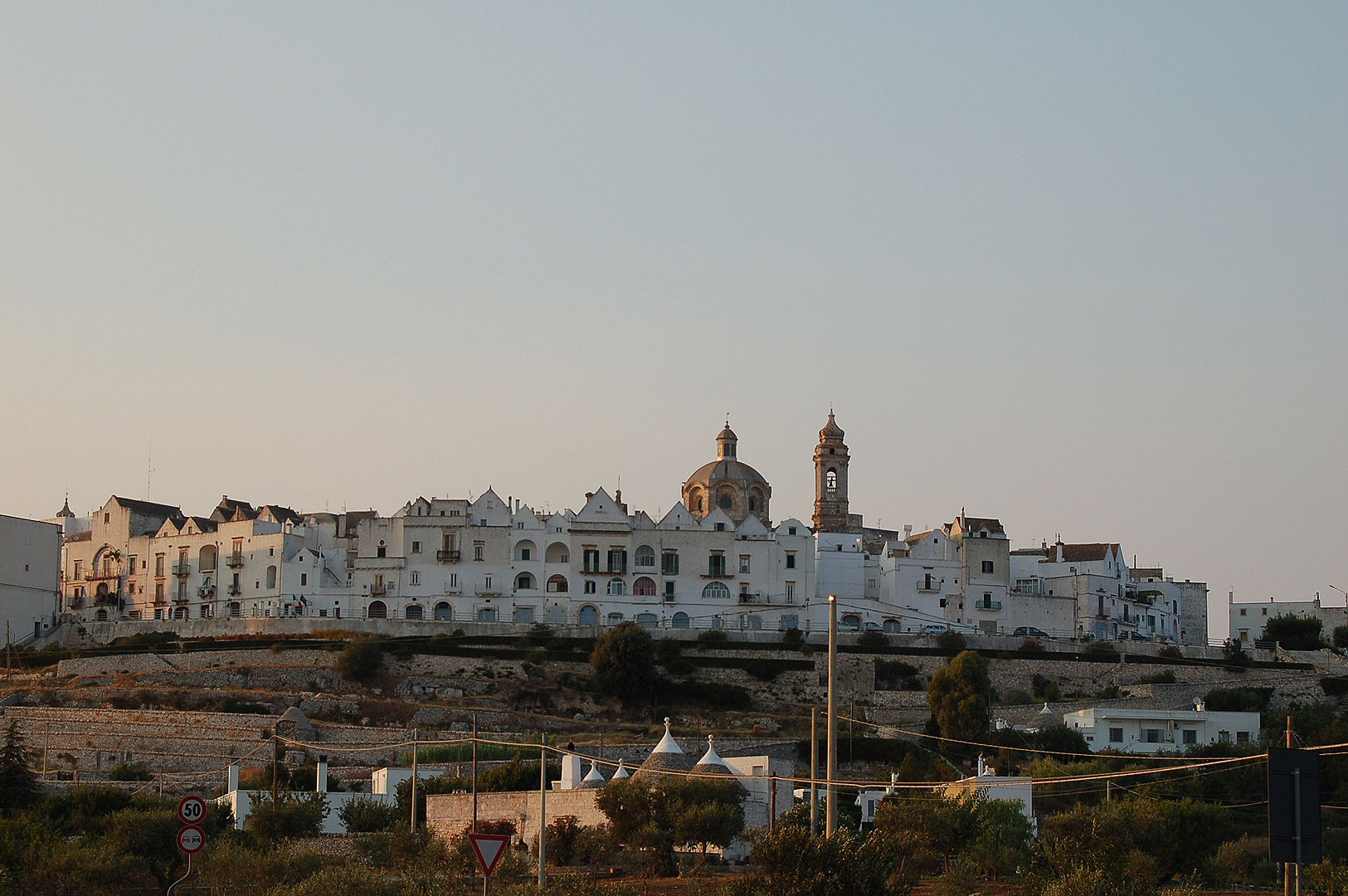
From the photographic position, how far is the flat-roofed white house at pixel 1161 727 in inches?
2534

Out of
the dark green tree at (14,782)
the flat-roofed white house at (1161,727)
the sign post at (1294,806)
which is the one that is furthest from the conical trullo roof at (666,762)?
Answer: the sign post at (1294,806)

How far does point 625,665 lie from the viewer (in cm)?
6894

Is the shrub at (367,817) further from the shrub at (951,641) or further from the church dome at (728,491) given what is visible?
the church dome at (728,491)

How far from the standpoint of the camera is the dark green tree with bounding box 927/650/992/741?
6209cm

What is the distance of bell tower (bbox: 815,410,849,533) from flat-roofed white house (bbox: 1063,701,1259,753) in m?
33.7

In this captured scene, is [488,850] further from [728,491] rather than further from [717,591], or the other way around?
[728,491]

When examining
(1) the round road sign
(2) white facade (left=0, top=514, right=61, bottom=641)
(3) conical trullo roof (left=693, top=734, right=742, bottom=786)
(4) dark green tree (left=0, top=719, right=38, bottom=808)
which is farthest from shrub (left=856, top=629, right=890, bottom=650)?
(1) the round road sign

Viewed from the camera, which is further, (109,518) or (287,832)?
(109,518)

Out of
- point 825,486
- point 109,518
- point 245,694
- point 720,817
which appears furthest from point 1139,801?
point 109,518

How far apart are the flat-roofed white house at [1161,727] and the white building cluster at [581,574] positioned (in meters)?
17.1

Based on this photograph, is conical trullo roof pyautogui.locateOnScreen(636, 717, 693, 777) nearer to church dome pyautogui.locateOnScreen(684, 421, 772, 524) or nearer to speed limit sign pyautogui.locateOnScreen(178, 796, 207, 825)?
speed limit sign pyautogui.locateOnScreen(178, 796, 207, 825)

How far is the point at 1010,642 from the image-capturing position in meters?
79.0

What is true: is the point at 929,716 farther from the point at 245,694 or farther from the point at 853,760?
the point at 245,694

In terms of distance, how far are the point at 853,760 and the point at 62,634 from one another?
42.7 m
